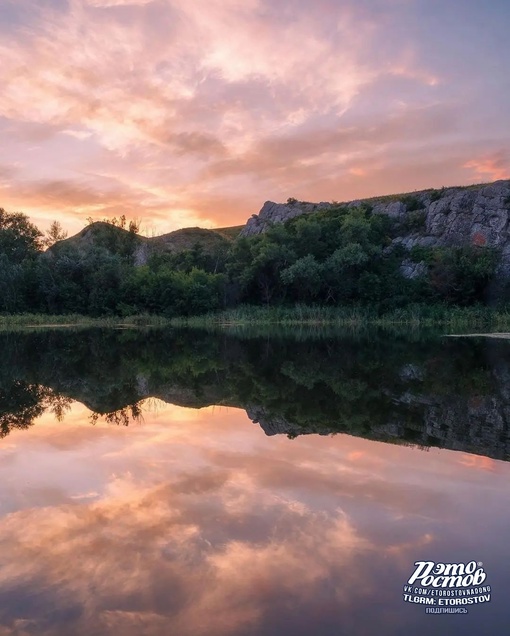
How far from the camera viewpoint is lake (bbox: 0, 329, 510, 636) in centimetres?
402

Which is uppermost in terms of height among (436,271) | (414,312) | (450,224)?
(450,224)

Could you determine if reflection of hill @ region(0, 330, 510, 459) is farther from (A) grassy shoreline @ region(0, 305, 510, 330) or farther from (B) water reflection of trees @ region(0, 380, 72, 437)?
(A) grassy shoreline @ region(0, 305, 510, 330)

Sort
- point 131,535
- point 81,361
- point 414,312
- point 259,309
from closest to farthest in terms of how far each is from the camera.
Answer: point 131,535
point 81,361
point 414,312
point 259,309

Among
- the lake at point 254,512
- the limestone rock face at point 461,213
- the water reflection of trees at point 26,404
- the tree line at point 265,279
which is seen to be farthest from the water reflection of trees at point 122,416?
the limestone rock face at point 461,213

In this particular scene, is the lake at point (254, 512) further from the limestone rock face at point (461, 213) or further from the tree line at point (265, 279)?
the limestone rock face at point (461, 213)

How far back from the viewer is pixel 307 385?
48.9 feet

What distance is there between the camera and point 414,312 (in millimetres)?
48719

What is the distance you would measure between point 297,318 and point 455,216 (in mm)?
28657

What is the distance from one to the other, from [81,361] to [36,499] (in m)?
15.2

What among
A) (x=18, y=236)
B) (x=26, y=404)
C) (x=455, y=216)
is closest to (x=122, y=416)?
(x=26, y=404)

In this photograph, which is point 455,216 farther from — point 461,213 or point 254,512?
point 254,512

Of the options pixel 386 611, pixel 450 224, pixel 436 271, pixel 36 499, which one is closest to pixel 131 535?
pixel 36 499

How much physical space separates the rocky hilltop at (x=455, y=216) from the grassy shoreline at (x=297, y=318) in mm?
12459

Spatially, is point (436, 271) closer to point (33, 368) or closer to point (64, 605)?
point (33, 368)
